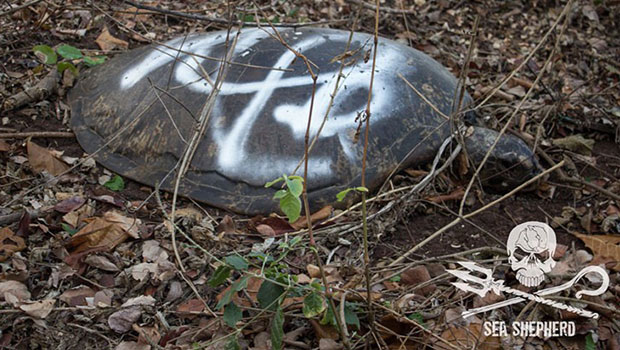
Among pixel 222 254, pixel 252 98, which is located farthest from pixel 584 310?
pixel 252 98

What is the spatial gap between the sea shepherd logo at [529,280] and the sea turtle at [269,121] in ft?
2.35

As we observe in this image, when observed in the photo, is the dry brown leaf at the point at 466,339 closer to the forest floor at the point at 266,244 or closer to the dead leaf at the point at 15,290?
the forest floor at the point at 266,244

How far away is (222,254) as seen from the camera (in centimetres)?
253

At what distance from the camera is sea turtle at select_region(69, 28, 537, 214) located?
2887 millimetres

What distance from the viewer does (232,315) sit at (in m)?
1.94

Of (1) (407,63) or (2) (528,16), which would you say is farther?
(2) (528,16)

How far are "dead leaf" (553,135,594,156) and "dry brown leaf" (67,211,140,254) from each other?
231 cm

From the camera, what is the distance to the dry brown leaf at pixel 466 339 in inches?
78.7

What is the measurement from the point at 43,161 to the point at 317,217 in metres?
1.40

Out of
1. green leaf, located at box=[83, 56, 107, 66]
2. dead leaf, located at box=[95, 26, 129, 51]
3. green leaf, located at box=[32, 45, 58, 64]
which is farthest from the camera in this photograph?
dead leaf, located at box=[95, 26, 129, 51]

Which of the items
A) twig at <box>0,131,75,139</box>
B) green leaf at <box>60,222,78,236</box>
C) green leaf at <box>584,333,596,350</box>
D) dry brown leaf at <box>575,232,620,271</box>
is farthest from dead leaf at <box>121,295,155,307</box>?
dry brown leaf at <box>575,232,620,271</box>

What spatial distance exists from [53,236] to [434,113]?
1.89 m

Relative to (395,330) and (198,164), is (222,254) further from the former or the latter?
(395,330)

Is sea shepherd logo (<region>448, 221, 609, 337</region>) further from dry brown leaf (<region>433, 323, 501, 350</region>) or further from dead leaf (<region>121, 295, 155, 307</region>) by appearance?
dead leaf (<region>121, 295, 155, 307</region>)
